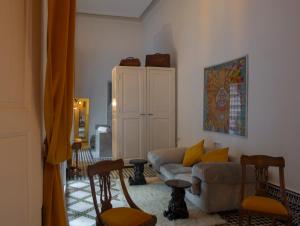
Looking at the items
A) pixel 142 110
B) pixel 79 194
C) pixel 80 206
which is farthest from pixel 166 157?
pixel 142 110

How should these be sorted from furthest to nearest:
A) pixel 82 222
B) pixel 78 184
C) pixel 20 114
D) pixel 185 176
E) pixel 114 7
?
pixel 114 7, pixel 78 184, pixel 185 176, pixel 82 222, pixel 20 114

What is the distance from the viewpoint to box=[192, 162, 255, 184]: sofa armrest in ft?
10.5

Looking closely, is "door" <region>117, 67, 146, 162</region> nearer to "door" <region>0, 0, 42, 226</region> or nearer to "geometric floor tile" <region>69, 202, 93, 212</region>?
"geometric floor tile" <region>69, 202, 93, 212</region>

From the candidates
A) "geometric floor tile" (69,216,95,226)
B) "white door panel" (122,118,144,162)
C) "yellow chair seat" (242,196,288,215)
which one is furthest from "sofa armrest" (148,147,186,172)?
"yellow chair seat" (242,196,288,215)

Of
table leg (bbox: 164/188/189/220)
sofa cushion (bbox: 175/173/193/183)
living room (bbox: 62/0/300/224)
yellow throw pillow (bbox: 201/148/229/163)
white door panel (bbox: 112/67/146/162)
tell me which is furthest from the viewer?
white door panel (bbox: 112/67/146/162)

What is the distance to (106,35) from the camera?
8.62 meters

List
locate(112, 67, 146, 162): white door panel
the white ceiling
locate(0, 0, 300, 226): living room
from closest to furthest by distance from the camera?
locate(0, 0, 300, 226): living room
locate(112, 67, 146, 162): white door panel
the white ceiling

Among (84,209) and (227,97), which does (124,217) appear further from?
(227,97)

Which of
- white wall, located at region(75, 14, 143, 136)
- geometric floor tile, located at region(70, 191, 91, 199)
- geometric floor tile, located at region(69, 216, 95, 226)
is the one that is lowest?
geometric floor tile, located at region(69, 216, 95, 226)

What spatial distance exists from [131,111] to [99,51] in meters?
3.32

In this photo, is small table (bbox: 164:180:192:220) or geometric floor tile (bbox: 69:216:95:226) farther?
small table (bbox: 164:180:192:220)

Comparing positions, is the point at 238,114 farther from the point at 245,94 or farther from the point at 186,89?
the point at 186,89

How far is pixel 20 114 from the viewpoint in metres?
1.47

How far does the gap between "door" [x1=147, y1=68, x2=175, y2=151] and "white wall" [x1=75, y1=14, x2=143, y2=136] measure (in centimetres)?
280
